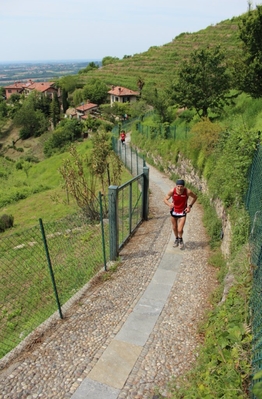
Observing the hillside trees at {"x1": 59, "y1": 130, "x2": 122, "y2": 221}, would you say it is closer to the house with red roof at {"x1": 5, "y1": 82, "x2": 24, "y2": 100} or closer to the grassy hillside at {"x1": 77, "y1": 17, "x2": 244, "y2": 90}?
the grassy hillside at {"x1": 77, "y1": 17, "x2": 244, "y2": 90}

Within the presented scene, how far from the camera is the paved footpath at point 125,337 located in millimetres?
4320

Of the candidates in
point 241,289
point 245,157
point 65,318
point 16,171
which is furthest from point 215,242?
point 16,171

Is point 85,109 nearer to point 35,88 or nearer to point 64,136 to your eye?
point 64,136

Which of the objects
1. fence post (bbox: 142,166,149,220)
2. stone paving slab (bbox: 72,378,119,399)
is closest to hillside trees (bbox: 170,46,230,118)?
fence post (bbox: 142,166,149,220)

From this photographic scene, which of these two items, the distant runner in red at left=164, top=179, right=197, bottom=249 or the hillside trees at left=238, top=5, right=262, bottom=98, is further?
the hillside trees at left=238, top=5, right=262, bottom=98

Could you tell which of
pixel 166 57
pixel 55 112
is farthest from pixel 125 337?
pixel 166 57

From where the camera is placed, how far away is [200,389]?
11.9ft

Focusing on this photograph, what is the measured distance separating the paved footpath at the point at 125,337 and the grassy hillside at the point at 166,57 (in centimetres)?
5579

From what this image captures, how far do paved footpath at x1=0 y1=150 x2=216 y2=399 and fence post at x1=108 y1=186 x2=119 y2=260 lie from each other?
39cm

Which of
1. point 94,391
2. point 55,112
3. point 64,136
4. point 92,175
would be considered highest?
point 94,391

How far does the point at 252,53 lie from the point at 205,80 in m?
3.61

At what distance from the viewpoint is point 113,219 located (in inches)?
299

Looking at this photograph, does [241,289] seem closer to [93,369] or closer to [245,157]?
[93,369]

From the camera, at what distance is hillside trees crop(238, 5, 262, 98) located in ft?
45.8
